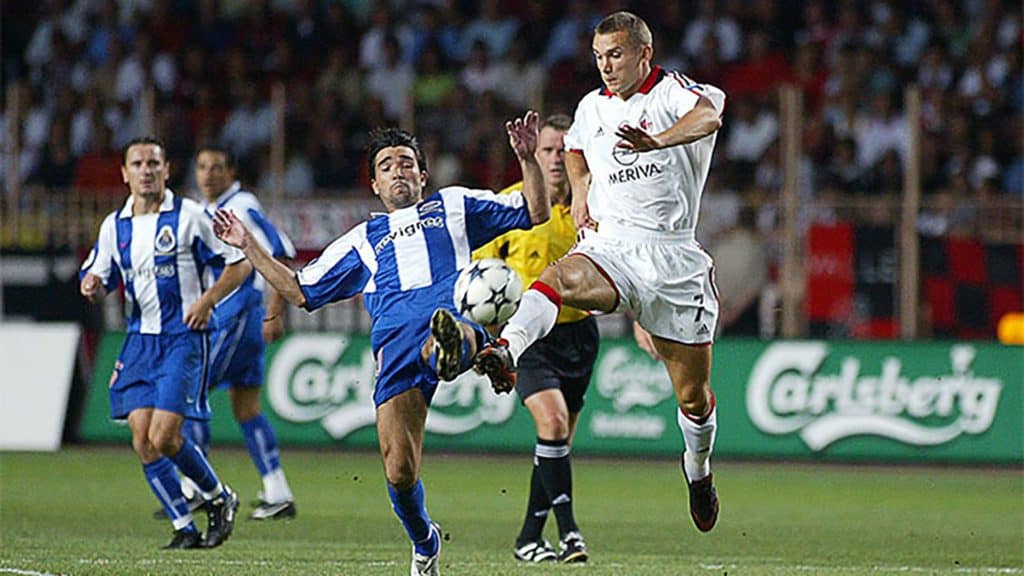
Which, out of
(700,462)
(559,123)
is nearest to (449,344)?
(700,462)

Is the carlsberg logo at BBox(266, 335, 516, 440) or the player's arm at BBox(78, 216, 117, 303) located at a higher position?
the player's arm at BBox(78, 216, 117, 303)

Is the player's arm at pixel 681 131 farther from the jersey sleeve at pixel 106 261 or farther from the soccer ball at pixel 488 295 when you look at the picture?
the jersey sleeve at pixel 106 261

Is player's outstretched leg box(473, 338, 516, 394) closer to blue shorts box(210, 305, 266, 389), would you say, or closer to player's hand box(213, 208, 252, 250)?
player's hand box(213, 208, 252, 250)

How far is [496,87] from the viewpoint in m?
19.5

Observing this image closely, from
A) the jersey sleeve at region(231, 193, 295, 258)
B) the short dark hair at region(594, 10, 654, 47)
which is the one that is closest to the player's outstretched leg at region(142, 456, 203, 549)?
the jersey sleeve at region(231, 193, 295, 258)

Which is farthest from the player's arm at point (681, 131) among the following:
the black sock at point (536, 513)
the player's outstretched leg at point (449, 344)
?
the black sock at point (536, 513)

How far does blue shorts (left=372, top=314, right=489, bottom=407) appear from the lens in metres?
7.76

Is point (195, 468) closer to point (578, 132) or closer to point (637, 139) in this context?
point (578, 132)

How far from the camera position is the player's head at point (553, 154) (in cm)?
974

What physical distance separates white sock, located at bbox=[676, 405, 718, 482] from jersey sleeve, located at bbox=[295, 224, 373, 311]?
177 cm

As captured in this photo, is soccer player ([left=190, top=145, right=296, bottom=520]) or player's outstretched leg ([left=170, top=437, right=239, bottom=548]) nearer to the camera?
player's outstretched leg ([left=170, top=437, right=239, bottom=548])

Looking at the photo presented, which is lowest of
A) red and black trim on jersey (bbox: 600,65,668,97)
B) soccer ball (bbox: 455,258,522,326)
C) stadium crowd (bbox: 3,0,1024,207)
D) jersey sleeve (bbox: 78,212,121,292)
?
soccer ball (bbox: 455,258,522,326)

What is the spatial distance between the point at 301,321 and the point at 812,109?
5.93 m

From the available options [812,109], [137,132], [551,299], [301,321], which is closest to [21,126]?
[137,132]
